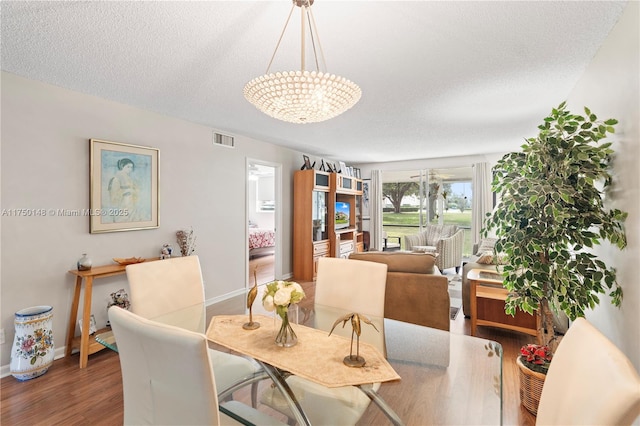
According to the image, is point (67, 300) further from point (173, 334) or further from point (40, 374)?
point (173, 334)

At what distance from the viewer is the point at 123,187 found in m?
3.15

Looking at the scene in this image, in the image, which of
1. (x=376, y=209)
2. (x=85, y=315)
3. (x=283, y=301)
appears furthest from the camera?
(x=376, y=209)

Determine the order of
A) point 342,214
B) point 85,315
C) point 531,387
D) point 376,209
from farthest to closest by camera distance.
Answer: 1. point 376,209
2. point 342,214
3. point 85,315
4. point 531,387

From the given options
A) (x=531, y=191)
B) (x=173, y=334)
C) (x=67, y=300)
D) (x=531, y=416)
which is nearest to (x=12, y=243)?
(x=67, y=300)

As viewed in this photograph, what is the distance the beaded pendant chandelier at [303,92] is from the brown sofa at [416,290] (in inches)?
64.6

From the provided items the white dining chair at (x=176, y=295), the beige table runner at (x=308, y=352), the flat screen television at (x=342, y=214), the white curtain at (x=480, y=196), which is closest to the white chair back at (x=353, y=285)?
the beige table runner at (x=308, y=352)

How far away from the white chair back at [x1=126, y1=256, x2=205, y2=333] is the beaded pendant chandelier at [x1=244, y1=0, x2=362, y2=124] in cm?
132

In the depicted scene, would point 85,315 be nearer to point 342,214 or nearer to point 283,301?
point 283,301

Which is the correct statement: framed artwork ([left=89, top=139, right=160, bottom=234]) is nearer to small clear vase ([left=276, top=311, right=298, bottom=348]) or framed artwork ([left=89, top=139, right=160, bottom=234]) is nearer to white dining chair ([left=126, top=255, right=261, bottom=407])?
white dining chair ([left=126, top=255, right=261, bottom=407])

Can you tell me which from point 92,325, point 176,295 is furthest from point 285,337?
point 92,325

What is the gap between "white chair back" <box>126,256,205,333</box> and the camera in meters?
1.98

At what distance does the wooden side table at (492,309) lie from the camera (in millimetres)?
3029

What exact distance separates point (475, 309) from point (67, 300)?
12.7ft

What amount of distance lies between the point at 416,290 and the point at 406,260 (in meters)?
0.28
